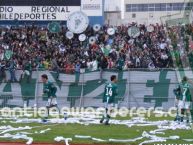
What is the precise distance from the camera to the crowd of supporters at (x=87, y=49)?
32625 mm

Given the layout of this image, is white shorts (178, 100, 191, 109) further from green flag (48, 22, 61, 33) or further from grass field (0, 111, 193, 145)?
green flag (48, 22, 61, 33)

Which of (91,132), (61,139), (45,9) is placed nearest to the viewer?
(61,139)

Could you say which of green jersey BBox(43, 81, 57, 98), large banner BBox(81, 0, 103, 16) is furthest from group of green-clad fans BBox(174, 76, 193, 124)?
large banner BBox(81, 0, 103, 16)

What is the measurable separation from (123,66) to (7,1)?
14351 millimetres

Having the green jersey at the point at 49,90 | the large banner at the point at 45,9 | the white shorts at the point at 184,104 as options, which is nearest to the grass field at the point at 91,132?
the green jersey at the point at 49,90

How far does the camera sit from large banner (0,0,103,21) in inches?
1614

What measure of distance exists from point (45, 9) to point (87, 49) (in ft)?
24.1

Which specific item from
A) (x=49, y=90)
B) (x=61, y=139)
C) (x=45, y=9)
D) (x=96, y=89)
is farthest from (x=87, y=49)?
(x=61, y=139)

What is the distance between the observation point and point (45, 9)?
4141 centimetres

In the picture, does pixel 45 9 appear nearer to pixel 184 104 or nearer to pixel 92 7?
pixel 92 7

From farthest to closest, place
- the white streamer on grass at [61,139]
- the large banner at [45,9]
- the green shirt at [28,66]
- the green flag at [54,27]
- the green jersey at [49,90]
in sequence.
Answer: the large banner at [45,9]
the green flag at [54,27]
the green shirt at [28,66]
the green jersey at [49,90]
the white streamer on grass at [61,139]

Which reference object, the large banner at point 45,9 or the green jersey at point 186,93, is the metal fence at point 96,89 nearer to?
the green jersey at point 186,93

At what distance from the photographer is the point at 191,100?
21.8 metres

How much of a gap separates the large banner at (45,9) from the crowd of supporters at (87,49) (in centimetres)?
174
